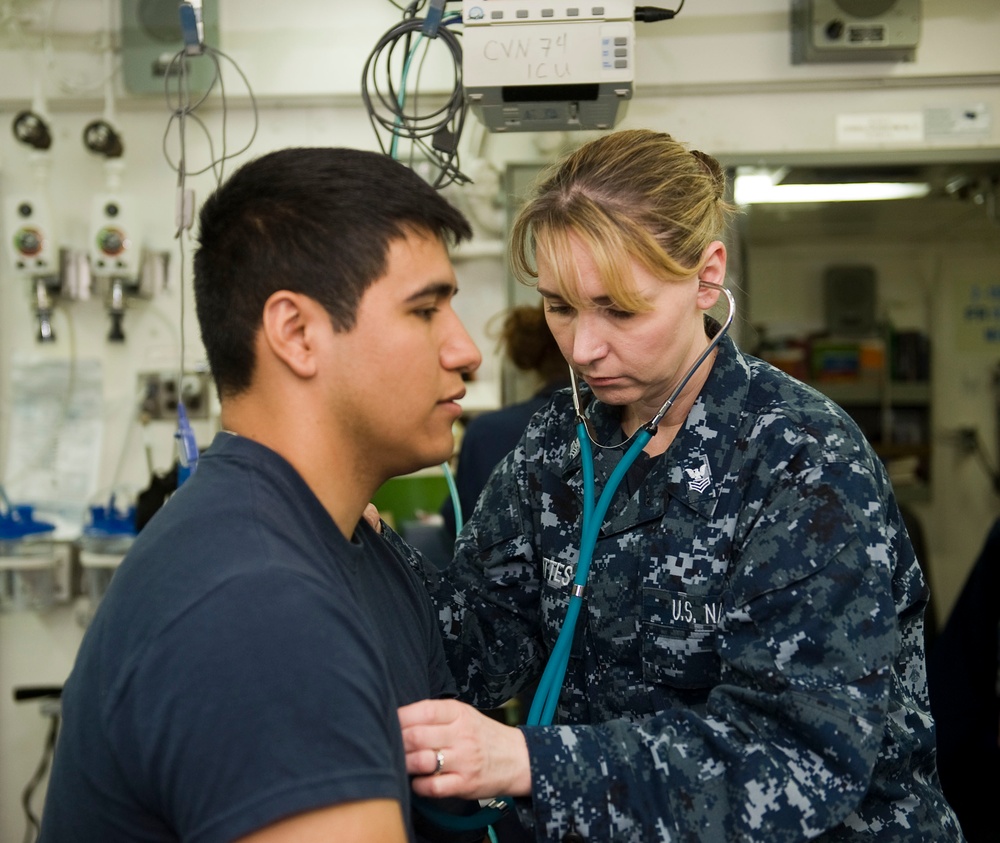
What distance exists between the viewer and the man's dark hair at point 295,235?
0.97m

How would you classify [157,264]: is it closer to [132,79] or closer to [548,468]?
[132,79]

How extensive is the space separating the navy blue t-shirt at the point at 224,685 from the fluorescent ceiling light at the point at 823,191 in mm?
3138

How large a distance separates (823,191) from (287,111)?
2274 mm

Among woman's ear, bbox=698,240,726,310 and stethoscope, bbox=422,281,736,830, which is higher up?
woman's ear, bbox=698,240,726,310

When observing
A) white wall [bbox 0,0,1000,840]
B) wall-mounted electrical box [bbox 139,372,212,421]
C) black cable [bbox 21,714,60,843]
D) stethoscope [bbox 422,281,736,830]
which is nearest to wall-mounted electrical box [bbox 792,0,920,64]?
white wall [bbox 0,0,1000,840]

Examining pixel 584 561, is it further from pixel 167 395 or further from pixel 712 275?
pixel 167 395

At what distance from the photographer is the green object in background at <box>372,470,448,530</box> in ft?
9.68

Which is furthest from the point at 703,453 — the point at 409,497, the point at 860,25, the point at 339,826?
the point at 860,25

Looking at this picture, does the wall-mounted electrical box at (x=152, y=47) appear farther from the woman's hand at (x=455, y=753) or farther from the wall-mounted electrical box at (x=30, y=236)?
the woman's hand at (x=455, y=753)

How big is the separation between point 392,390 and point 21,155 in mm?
2409

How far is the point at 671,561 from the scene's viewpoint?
49.3 inches

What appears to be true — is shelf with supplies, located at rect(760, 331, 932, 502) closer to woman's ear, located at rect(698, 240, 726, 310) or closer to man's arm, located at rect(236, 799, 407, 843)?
woman's ear, located at rect(698, 240, 726, 310)

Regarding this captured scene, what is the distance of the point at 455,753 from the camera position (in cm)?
97

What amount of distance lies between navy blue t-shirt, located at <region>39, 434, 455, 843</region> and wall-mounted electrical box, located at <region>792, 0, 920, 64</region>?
2.32 m
